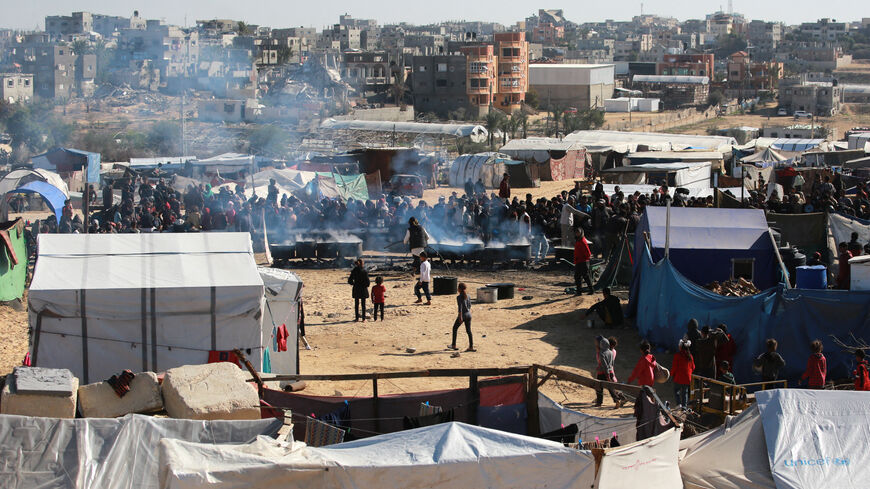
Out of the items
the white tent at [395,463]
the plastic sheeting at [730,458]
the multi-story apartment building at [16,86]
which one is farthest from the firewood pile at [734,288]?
→ the multi-story apartment building at [16,86]

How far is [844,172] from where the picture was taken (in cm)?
2970

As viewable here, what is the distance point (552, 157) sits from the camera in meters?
37.6

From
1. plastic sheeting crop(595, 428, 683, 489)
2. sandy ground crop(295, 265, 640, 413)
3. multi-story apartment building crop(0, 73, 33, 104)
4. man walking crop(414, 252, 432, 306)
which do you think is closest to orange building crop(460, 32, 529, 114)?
multi-story apartment building crop(0, 73, 33, 104)

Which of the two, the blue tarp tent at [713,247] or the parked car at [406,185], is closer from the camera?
the blue tarp tent at [713,247]

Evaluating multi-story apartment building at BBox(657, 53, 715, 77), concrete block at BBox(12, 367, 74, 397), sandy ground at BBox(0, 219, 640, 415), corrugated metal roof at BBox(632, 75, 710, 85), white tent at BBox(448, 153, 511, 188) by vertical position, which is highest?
multi-story apartment building at BBox(657, 53, 715, 77)

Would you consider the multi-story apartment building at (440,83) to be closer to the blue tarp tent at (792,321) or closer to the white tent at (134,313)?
the blue tarp tent at (792,321)

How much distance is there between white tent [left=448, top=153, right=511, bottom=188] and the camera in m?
34.9

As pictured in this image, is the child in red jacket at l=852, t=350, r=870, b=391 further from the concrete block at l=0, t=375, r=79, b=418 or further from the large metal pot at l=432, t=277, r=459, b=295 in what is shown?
the large metal pot at l=432, t=277, r=459, b=295

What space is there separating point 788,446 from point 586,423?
63.5 inches

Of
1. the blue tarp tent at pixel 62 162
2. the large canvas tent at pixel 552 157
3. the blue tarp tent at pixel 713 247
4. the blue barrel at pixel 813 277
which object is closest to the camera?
the blue barrel at pixel 813 277

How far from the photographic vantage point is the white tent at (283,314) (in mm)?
11547

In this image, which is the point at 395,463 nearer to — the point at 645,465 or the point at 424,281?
the point at 645,465

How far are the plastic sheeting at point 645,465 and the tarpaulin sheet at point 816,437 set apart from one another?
31.9 inches

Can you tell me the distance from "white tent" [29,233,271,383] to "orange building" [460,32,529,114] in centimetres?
7174
